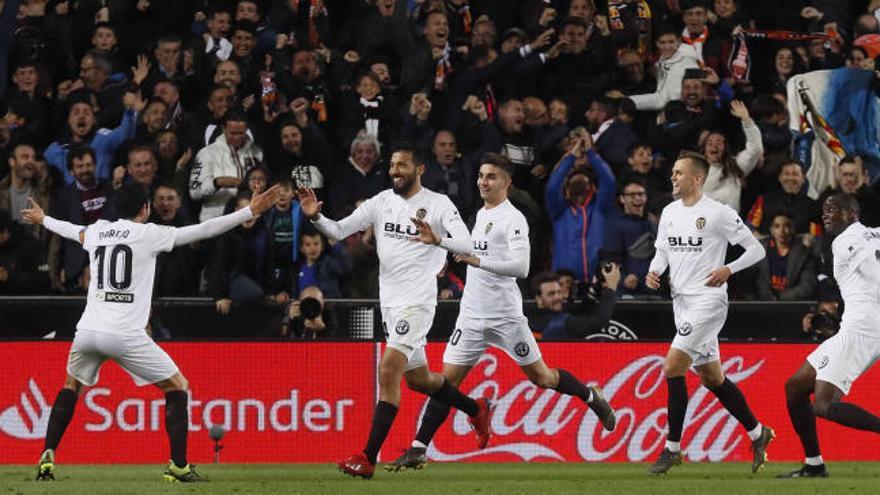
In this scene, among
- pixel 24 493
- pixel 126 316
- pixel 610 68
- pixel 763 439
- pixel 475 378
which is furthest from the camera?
pixel 610 68

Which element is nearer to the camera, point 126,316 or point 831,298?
point 126,316

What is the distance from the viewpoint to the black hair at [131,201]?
44.0ft

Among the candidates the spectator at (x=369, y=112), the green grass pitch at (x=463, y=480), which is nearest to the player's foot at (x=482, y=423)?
the green grass pitch at (x=463, y=480)

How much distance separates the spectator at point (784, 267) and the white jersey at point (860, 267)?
4357mm

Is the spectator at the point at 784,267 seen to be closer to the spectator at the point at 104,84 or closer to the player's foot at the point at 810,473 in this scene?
the player's foot at the point at 810,473

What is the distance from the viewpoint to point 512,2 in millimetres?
22219

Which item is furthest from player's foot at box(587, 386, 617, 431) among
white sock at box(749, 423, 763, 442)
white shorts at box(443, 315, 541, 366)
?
white sock at box(749, 423, 763, 442)

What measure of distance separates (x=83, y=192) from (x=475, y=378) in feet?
15.5

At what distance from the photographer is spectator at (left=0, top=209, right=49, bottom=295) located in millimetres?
17750

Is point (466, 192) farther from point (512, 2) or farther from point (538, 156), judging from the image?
point (512, 2)

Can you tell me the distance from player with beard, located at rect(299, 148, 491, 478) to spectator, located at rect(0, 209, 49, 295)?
202 inches

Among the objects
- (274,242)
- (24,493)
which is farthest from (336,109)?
(24,493)

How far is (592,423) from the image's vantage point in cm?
1659

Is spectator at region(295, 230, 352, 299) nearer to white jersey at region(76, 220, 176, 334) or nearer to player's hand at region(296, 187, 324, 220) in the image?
player's hand at region(296, 187, 324, 220)
